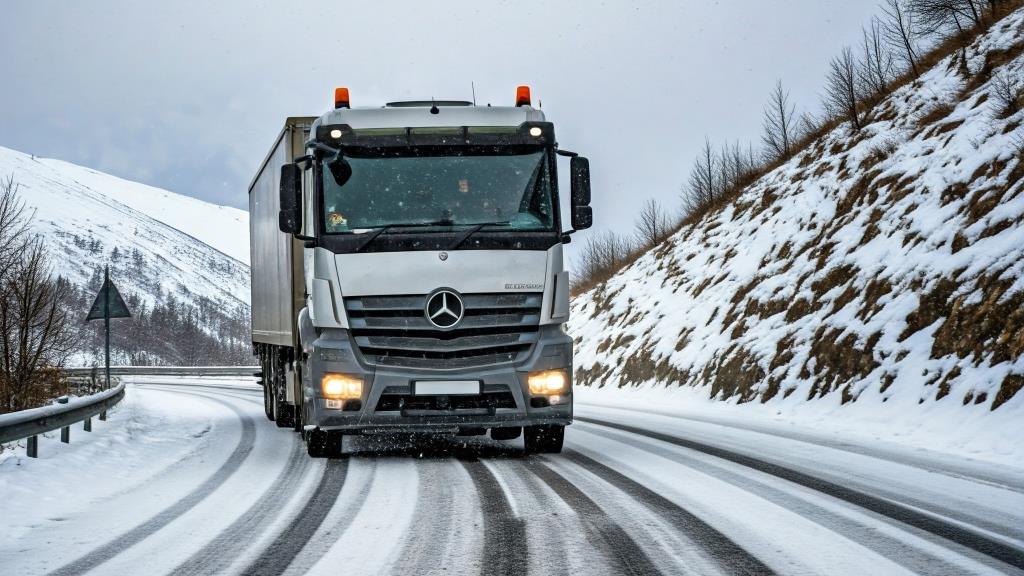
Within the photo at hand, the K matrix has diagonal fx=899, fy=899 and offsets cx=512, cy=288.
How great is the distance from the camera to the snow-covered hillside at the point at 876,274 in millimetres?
10523

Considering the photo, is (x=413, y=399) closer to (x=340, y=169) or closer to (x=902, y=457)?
(x=340, y=169)

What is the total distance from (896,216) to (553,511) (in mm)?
10802

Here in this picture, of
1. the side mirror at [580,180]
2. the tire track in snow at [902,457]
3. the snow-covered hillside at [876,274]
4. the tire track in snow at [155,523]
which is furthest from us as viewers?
the snow-covered hillside at [876,274]

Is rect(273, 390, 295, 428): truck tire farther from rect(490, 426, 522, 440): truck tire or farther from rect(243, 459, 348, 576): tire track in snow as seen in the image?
rect(243, 459, 348, 576): tire track in snow

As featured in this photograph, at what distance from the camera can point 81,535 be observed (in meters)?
5.38

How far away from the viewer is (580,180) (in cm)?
879

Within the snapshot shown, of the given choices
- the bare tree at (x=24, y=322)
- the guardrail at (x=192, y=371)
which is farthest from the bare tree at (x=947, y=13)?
the guardrail at (x=192, y=371)

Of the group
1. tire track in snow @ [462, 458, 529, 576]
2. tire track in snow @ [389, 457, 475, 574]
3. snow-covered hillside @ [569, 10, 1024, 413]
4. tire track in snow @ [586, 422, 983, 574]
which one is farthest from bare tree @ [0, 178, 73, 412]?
tire track in snow @ [586, 422, 983, 574]

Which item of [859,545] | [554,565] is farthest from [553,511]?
[859,545]

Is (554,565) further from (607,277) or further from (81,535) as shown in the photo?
(607,277)

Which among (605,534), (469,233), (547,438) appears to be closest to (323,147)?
(469,233)

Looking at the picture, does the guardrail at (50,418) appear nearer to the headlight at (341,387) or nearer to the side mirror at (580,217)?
the headlight at (341,387)

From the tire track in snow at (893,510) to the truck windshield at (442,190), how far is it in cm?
286

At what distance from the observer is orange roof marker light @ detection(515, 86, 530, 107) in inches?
366
